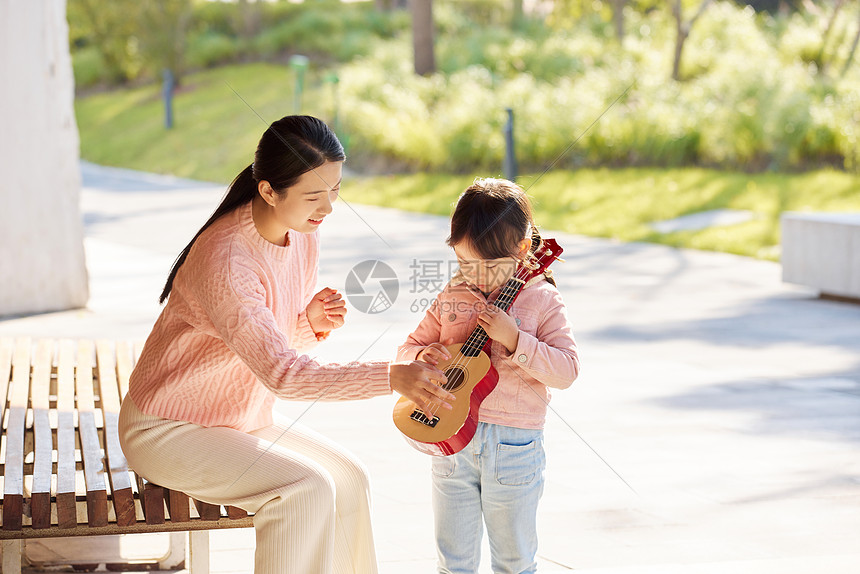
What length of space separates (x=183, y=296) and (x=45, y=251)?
529cm

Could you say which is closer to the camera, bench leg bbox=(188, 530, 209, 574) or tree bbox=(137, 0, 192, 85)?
bench leg bbox=(188, 530, 209, 574)

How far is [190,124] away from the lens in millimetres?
25281

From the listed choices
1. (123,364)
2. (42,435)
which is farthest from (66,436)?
(123,364)

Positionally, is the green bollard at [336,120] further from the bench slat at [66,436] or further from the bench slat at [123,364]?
the bench slat at [66,436]

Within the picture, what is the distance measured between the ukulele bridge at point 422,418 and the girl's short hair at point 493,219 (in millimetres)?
443

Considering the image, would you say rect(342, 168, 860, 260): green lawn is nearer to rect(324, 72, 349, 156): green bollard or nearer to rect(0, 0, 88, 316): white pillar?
rect(324, 72, 349, 156): green bollard

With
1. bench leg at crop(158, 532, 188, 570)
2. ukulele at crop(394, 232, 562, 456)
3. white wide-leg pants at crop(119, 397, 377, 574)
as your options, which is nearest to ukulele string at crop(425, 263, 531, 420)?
ukulele at crop(394, 232, 562, 456)

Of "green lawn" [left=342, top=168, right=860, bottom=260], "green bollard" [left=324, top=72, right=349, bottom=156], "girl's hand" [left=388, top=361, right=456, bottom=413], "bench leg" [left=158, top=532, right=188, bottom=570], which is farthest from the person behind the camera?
"green bollard" [left=324, top=72, right=349, bottom=156]

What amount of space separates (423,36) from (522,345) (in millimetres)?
20967

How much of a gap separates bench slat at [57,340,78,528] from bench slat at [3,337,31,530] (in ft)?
0.33

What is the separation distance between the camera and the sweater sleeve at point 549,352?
282cm

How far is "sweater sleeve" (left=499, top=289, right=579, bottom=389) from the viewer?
2.82m

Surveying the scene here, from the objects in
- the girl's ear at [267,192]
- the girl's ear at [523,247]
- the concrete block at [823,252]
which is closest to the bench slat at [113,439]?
the girl's ear at [267,192]

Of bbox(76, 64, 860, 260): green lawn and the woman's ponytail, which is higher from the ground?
the woman's ponytail
